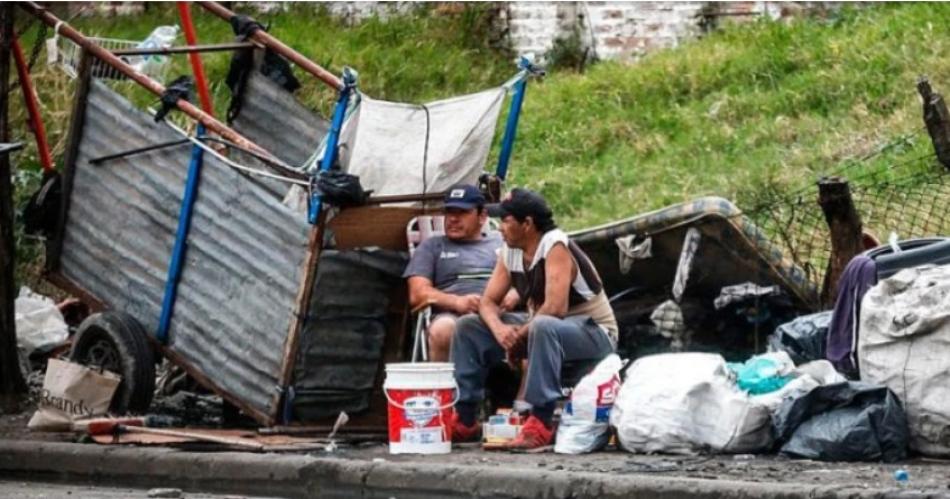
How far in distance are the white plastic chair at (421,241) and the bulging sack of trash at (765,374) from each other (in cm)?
175

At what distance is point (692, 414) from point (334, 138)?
234 centimetres

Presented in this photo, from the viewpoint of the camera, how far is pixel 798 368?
1002cm

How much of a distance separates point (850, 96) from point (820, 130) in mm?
514

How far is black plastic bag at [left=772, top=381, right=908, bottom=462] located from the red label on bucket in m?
1.62

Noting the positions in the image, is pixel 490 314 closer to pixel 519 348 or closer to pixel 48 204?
pixel 519 348

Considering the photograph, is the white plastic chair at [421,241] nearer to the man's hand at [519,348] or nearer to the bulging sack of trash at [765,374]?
the man's hand at [519,348]

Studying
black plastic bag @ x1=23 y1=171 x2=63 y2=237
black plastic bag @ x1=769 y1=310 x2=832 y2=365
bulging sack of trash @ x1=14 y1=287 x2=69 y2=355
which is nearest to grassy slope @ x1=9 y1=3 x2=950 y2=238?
black plastic bag @ x1=769 y1=310 x2=832 y2=365

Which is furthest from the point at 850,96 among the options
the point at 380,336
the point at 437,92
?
the point at 380,336

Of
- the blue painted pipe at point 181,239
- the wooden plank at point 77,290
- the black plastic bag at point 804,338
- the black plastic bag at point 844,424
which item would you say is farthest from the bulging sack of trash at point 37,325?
the black plastic bag at point 844,424

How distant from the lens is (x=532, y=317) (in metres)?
10.6

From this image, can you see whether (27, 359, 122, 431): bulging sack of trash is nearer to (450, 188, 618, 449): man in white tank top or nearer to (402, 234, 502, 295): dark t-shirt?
(402, 234, 502, 295): dark t-shirt

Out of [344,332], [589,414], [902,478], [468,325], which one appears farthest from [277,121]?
[902,478]

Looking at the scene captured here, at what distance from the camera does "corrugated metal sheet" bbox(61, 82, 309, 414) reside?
10.9 metres

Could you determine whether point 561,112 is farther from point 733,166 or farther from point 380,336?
point 380,336
